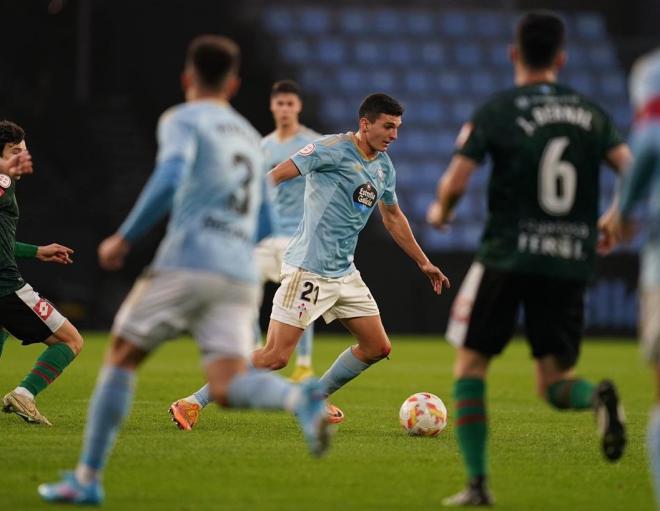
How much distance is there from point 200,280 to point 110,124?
18.4 meters

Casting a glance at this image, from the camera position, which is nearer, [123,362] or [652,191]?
[652,191]

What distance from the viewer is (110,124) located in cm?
2373

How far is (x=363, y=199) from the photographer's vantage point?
911cm

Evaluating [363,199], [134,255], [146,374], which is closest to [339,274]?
[363,199]

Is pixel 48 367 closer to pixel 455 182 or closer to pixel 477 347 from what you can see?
pixel 477 347

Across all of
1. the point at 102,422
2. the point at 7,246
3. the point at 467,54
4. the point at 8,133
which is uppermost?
the point at 467,54

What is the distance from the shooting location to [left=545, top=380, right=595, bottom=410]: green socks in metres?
6.26

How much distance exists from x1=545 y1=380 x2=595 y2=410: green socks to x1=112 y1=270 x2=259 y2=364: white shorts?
153 cm

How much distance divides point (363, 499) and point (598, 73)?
75.8ft

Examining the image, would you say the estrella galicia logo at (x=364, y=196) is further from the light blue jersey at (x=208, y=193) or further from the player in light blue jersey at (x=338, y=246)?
the light blue jersey at (x=208, y=193)

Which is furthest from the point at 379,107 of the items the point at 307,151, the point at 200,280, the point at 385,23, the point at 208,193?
the point at 385,23

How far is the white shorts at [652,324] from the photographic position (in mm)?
5156

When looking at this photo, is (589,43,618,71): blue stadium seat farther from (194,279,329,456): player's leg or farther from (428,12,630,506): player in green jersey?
(194,279,329,456): player's leg

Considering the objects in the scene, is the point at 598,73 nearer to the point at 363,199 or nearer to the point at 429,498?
the point at 363,199
